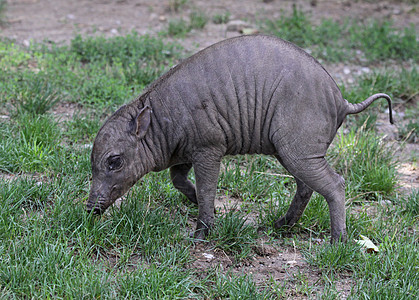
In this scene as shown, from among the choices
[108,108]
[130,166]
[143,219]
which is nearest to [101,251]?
[143,219]

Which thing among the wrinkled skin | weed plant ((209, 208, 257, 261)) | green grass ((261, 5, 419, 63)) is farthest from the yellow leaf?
green grass ((261, 5, 419, 63))

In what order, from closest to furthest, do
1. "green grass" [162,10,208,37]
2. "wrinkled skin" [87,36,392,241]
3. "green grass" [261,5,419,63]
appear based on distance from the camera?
1. "wrinkled skin" [87,36,392,241]
2. "green grass" [261,5,419,63]
3. "green grass" [162,10,208,37]

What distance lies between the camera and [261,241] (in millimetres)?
4844

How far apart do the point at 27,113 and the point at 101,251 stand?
2571 mm

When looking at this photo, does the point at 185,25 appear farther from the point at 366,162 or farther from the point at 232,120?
the point at 232,120

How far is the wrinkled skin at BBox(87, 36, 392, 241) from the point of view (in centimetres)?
448

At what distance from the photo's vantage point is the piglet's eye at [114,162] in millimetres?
4562

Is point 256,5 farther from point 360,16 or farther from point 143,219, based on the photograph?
point 143,219

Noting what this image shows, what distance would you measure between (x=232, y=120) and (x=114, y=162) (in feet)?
3.39

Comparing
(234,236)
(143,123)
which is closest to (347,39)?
(234,236)

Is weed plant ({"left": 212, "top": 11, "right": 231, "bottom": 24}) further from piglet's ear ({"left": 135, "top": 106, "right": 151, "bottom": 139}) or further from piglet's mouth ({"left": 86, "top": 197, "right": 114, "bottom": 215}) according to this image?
piglet's mouth ({"left": 86, "top": 197, "right": 114, "bottom": 215})

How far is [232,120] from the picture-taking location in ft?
15.1

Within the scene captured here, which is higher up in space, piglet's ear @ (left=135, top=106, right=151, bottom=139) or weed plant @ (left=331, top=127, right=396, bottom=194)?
piglet's ear @ (left=135, top=106, right=151, bottom=139)

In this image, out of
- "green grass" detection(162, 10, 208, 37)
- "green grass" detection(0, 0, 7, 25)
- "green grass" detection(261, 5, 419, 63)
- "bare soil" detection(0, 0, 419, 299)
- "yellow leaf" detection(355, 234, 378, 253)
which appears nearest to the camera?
"yellow leaf" detection(355, 234, 378, 253)
